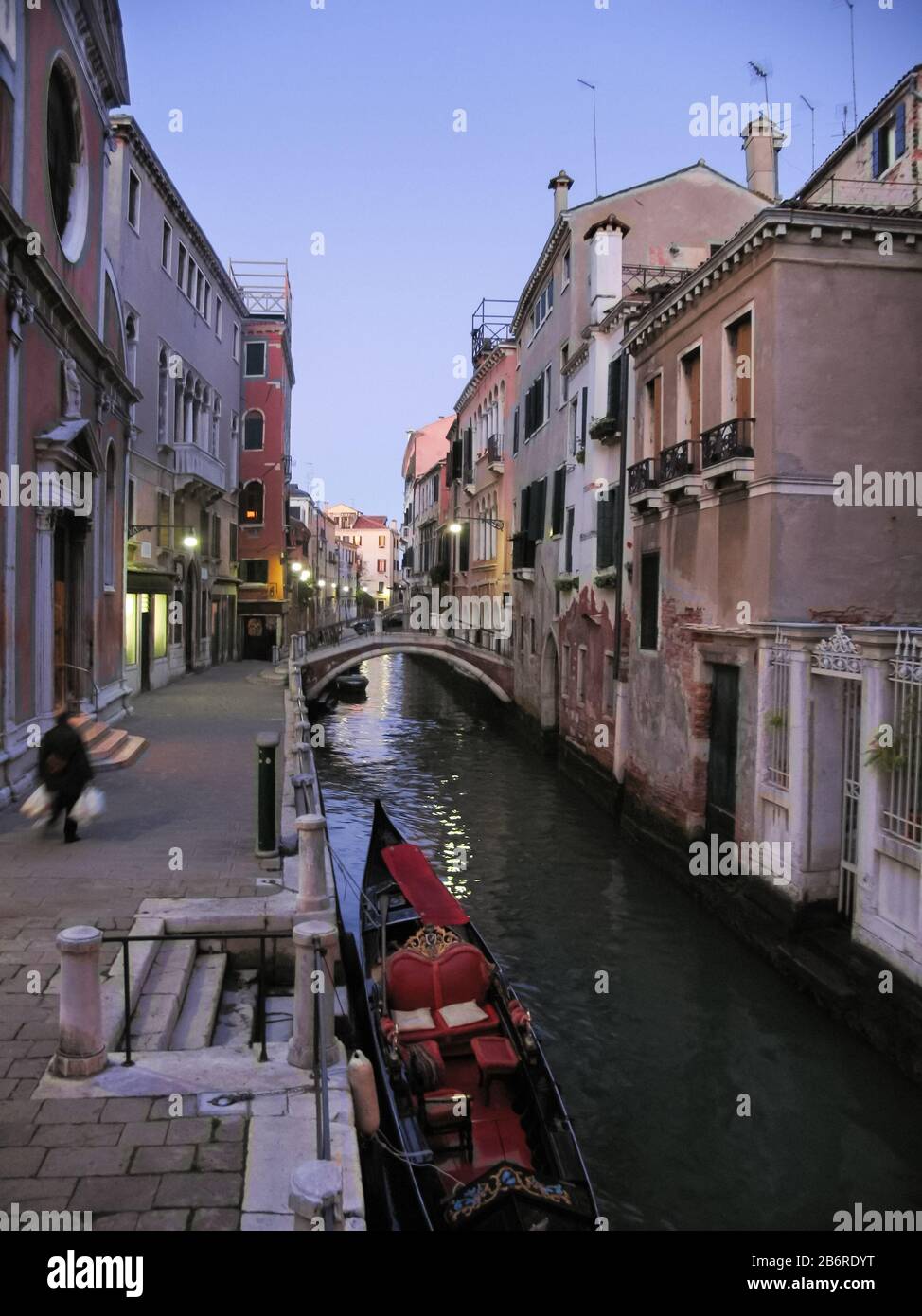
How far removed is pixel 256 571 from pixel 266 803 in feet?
97.8

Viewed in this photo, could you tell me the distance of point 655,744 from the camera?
540 inches

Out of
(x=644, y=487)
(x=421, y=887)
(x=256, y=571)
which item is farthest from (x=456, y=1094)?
(x=256, y=571)

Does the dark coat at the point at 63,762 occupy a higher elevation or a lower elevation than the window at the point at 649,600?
lower

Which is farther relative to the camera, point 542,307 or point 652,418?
point 542,307

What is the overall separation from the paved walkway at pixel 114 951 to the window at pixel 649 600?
5981mm

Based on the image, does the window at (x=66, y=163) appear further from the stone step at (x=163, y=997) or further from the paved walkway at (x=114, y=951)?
the stone step at (x=163, y=997)

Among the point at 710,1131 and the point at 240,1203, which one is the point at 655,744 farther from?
the point at 240,1203

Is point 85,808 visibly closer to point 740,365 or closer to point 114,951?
point 114,951

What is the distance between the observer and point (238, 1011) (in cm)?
616

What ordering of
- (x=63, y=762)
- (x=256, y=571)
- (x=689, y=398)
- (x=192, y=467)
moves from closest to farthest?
1. (x=63, y=762)
2. (x=689, y=398)
3. (x=192, y=467)
4. (x=256, y=571)

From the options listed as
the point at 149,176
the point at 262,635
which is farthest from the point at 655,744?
the point at 262,635

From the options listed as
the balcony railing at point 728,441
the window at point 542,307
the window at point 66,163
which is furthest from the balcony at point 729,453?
the window at point 542,307

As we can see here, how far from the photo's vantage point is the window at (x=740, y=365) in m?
10.8

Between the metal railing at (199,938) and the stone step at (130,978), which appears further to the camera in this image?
the stone step at (130,978)
